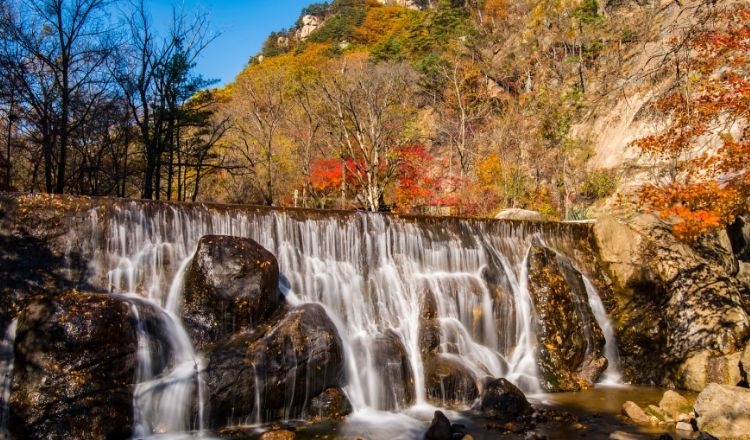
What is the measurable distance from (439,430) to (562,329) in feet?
18.1

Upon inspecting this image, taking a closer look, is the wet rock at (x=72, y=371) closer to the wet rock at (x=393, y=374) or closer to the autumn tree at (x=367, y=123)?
the wet rock at (x=393, y=374)

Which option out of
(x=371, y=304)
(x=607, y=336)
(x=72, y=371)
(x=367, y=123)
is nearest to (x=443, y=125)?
(x=367, y=123)

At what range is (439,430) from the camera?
762cm

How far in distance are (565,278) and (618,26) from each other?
A: 27.9m

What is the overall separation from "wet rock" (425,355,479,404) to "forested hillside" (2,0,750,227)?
5589 mm

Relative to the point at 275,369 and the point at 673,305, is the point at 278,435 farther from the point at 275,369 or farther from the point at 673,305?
the point at 673,305

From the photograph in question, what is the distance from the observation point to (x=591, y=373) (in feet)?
38.1

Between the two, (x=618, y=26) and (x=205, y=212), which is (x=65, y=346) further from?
(x=618, y=26)

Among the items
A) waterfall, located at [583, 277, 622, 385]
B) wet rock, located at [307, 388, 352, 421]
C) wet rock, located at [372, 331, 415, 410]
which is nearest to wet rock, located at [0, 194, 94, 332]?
wet rock, located at [307, 388, 352, 421]

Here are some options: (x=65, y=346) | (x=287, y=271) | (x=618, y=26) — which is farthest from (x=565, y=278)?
(x=618, y=26)

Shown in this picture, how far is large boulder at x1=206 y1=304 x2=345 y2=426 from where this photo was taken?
8.00 metres

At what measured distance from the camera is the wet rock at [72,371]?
689 centimetres

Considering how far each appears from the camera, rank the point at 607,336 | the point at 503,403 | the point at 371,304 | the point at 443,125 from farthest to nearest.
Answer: the point at 443,125 < the point at 607,336 < the point at 371,304 < the point at 503,403

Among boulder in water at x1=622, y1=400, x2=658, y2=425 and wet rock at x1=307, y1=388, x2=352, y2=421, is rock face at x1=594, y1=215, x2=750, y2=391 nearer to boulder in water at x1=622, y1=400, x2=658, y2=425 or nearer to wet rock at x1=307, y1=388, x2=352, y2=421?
boulder in water at x1=622, y1=400, x2=658, y2=425
